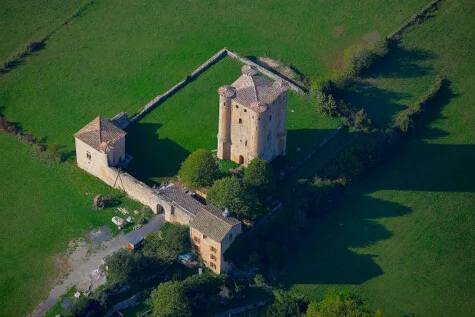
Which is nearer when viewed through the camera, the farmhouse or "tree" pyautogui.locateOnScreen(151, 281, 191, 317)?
"tree" pyautogui.locateOnScreen(151, 281, 191, 317)

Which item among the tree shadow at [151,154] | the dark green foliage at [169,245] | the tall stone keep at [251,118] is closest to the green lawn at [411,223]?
the tall stone keep at [251,118]

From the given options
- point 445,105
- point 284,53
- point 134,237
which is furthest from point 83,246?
point 445,105

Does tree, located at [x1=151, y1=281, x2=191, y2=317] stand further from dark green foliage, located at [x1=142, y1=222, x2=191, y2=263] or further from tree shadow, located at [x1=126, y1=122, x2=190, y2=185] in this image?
tree shadow, located at [x1=126, y1=122, x2=190, y2=185]

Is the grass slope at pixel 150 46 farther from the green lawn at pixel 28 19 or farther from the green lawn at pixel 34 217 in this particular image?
the green lawn at pixel 34 217

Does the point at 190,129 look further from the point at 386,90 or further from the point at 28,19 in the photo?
the point at 28,19

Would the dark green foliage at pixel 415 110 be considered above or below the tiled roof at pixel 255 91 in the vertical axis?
below

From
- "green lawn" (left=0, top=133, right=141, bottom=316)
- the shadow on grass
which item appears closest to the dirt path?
"green lawn" (left=0, top=133, right=141, bottom=316)
